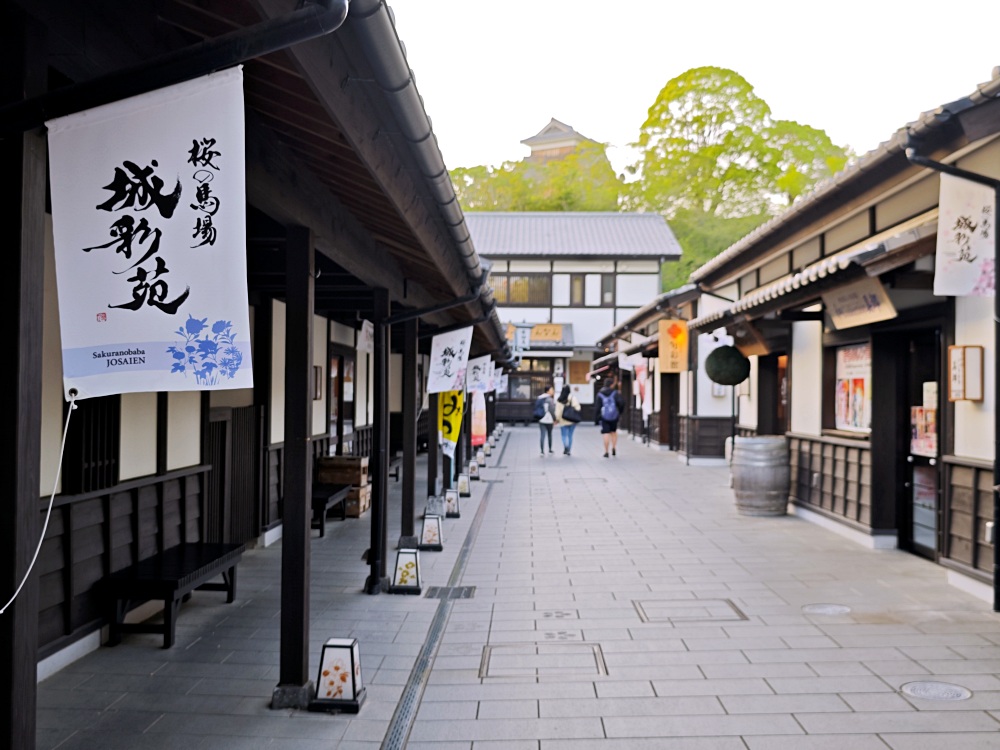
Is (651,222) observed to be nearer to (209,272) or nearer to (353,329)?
(353,329)

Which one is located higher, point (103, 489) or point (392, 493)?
point (103, 489)

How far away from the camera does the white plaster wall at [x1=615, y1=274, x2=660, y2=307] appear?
37.0 metres

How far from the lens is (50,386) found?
5094mm

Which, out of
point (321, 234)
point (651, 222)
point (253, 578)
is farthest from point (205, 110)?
point (651, 222)

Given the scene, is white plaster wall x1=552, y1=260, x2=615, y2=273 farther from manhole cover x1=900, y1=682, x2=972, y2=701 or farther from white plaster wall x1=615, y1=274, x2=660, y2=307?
manhole cover x1=900, y1=682, x2=972, y2=701

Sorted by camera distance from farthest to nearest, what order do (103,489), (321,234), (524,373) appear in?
1. (524,373)
2. (103,489)
3. (321,234)

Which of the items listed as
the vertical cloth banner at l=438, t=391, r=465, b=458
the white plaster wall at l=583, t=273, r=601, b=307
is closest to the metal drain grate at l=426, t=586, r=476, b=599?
the vertical cloth banner at l=438, t=391, r=465, b=458

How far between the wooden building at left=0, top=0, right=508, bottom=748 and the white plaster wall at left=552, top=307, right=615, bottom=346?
27225 mm

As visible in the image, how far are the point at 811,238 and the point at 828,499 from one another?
3.78 metres

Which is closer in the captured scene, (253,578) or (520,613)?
(520,613)

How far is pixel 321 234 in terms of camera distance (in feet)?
16.2

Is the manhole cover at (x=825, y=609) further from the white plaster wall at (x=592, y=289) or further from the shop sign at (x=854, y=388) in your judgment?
the white plaster wall at (x=592, y=289)

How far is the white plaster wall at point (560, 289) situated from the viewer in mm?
37594

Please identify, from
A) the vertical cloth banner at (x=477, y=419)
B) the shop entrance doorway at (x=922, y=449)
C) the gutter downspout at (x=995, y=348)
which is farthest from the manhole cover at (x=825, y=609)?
the vertical cloth banner at (x=477, y=419)
